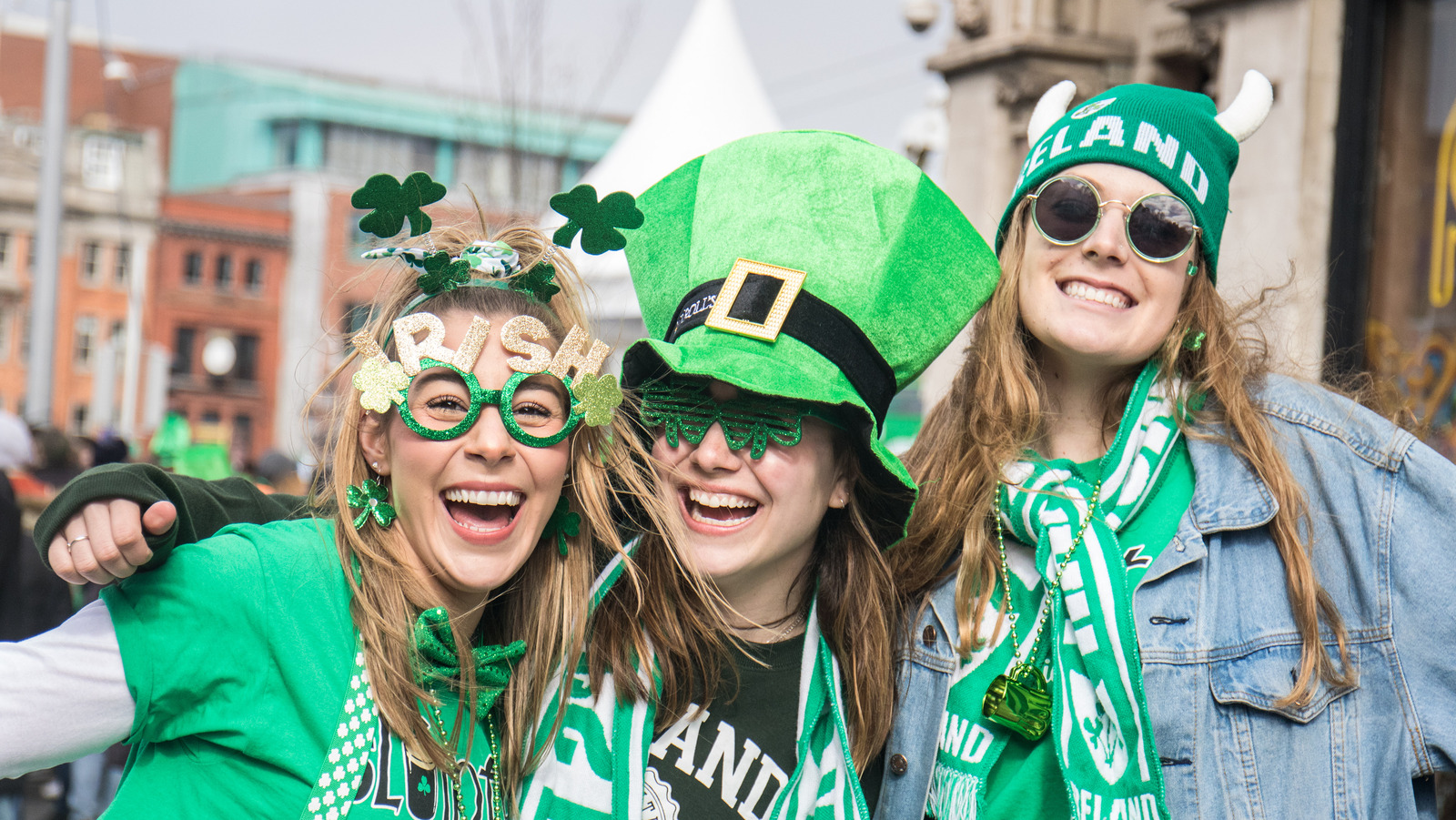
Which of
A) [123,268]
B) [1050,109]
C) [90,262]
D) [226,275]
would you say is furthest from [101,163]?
[1050,109]

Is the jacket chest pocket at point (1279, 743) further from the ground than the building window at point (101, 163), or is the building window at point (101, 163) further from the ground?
the building window at point (101, 163)

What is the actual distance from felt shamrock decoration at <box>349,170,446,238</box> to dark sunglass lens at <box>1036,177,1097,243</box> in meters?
1.24

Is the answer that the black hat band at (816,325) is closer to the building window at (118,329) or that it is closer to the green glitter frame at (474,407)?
the green glitter frame at (474,407)

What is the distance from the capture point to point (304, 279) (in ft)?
164

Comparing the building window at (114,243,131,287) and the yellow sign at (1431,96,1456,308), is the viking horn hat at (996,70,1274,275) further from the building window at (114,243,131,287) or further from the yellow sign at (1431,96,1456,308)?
the building window at (114,243,131,287)

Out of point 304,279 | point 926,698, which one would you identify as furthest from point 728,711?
point 304,279

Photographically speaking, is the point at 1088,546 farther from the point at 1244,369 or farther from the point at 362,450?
the point at 362,450

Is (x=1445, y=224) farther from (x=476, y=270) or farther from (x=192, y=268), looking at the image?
(x=192, y=268)

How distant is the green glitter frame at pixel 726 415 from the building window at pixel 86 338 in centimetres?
4912

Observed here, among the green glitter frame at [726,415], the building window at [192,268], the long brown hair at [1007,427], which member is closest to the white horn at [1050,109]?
the long brown hair at [1007,427]

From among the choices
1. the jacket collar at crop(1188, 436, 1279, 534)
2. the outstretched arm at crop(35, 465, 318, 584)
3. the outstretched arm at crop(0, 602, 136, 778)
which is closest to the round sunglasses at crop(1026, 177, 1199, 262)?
the jacket collar at crop(1188, 436, 1279, 534)

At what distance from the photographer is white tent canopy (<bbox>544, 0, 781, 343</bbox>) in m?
10.4

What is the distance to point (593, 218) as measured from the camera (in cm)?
260

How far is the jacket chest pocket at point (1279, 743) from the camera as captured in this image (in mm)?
2496
